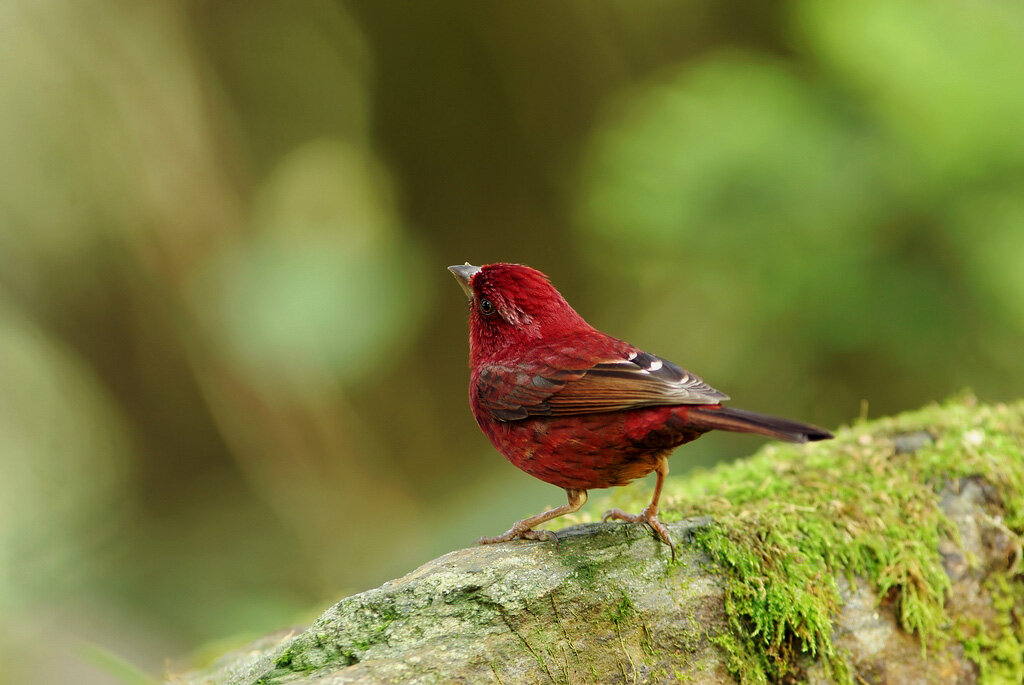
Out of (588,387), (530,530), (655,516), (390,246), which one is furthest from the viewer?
(390,246)

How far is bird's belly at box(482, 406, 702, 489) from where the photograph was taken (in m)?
2.86

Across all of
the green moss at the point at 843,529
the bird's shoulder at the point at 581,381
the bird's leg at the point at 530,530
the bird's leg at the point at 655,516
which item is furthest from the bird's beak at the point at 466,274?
the green moss at the point at 843,529

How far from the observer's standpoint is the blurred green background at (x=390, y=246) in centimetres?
548

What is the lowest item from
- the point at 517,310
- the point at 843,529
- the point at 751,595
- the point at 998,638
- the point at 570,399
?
the point at 998,638

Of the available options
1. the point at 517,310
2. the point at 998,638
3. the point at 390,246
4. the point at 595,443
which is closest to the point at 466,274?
the point at 517,310

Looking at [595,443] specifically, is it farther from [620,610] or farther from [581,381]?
[620,610]

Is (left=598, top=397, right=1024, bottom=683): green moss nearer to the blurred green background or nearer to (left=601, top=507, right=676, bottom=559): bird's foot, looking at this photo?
(left=601, top=507, right=676, bottom=559): bird's foot

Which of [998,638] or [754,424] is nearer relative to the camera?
[754,424]

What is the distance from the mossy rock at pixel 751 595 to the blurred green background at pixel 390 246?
71.2 inches

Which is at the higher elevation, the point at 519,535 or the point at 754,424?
the point at 519,535

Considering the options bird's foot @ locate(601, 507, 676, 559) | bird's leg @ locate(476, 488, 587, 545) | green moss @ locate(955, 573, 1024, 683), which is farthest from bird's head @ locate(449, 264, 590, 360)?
green moss @ locate(955, 573, 1024, 683)

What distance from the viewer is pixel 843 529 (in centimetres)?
350

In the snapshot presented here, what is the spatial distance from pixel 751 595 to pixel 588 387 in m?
0.91

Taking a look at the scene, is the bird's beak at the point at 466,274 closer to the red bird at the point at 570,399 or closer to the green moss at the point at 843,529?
the red bird at the point at 570,399
